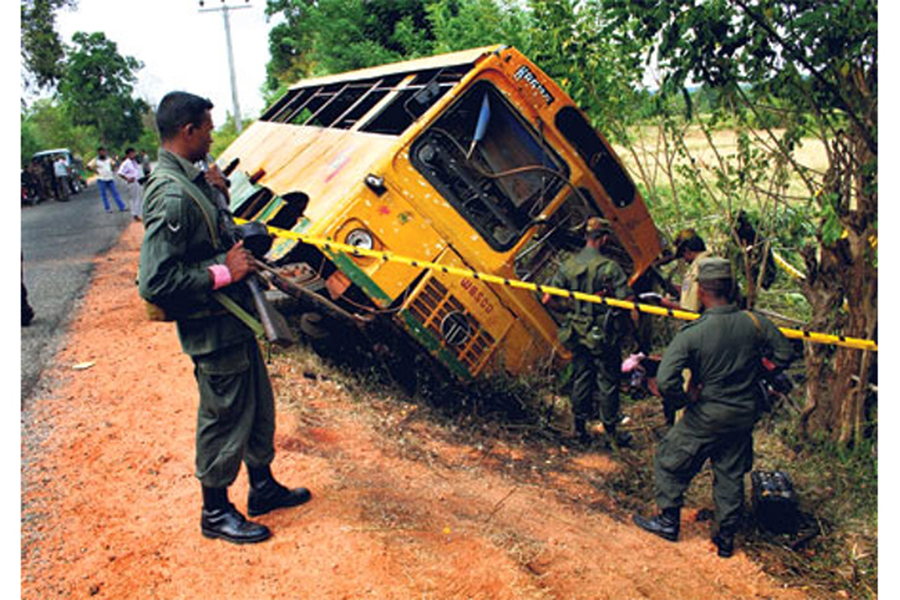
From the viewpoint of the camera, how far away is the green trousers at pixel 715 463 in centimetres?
363

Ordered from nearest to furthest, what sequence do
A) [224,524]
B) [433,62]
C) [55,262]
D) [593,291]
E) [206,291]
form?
[206,291] → [224,524] → [593,291] → [433,62] → [55,262]

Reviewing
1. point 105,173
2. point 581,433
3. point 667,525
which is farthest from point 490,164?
point 105,173

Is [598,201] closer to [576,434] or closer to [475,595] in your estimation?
[576,434]

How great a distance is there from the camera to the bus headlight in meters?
4.64

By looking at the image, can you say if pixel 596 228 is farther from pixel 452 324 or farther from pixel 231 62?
pixel 231 62

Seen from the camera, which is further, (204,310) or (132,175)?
(132,175)

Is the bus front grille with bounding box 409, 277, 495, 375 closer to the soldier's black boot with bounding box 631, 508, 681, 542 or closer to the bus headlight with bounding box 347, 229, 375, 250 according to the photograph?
the bus headlight with bounding box 347, 229, 375, 250

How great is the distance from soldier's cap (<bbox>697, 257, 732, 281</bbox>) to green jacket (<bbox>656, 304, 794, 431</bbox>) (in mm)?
161

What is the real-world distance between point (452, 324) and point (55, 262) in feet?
26.8

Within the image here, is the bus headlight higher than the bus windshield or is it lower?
lower

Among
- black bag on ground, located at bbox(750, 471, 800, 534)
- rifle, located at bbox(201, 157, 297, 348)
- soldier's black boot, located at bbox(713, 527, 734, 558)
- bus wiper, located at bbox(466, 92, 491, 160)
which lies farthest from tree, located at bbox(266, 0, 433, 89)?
soldier's black boot, located at bbox(713, 527, 734, 558)

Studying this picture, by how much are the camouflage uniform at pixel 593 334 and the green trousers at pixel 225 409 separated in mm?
2483

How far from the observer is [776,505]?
149 inches

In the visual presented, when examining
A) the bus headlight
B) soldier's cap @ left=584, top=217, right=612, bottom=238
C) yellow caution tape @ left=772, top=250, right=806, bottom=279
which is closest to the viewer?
the bus headlight
